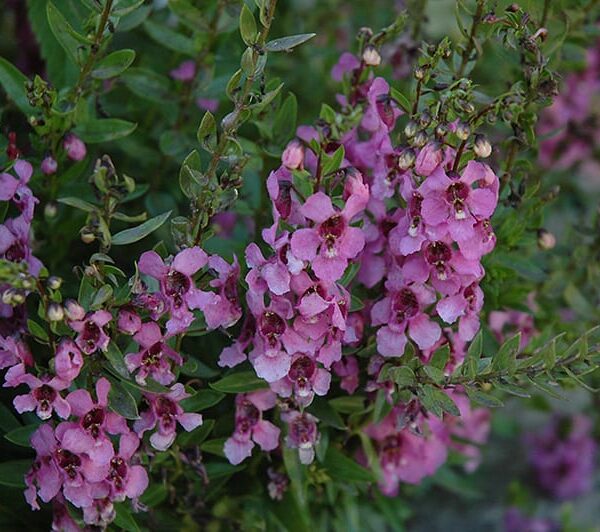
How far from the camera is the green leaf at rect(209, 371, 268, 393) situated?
925 mm

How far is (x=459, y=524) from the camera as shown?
5.72 ft

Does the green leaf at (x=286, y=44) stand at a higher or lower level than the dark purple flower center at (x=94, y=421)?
higher

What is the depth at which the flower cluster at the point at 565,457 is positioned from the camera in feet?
5.76

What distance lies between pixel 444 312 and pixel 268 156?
0.34 metres

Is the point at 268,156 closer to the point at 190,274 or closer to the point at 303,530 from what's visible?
the point at 190,274

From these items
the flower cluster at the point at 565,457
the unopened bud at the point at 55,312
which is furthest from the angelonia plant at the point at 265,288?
the flower cluster at the point at 565,457

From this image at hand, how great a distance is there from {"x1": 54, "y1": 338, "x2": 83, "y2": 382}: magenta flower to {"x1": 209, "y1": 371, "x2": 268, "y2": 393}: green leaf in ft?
0.49

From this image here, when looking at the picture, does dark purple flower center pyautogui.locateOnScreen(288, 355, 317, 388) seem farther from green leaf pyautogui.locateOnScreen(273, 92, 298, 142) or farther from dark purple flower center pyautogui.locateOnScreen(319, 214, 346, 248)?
green leaf pyautogui.locateOnScreen(273, 92, 298, 142)

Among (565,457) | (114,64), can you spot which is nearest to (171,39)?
(114,64)

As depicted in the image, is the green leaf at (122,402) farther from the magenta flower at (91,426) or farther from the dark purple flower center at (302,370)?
the dark purple flower center at (302,370)

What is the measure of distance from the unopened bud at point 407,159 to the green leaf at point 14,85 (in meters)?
0.42

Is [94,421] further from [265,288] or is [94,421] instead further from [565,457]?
[565,457]

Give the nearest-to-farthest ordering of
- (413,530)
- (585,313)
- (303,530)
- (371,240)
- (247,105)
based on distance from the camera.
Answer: (247,105) → (371,240) → (303,530) → (585,313) → (413,530)

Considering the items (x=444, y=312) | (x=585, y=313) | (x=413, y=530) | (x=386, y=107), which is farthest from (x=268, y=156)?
(x=413, y=530)
